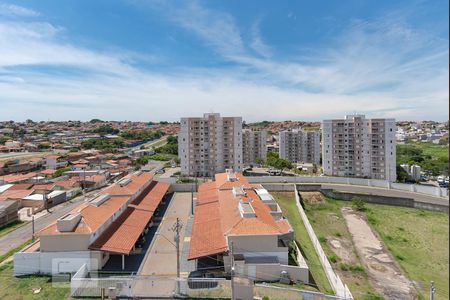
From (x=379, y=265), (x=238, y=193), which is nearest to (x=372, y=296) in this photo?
(x=379, y=265)

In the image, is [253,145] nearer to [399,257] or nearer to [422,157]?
[422,157]

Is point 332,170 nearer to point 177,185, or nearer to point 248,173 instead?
point 248,173

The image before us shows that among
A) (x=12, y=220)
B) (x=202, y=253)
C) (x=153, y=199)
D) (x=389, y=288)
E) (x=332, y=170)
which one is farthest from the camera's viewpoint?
(x=332, y=170)

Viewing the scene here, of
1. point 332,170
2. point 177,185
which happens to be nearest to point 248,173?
point 332,170

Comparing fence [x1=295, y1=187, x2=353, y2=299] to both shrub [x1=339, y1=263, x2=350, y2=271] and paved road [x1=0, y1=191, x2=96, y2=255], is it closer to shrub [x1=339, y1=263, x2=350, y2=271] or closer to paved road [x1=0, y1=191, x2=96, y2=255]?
shrub [x1=339, y1=263, x2=350, y2=271]

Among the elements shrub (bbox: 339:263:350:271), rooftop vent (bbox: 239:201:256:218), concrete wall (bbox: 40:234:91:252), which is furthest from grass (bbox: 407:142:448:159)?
concrete wall (bbox: 40:234:91:252)

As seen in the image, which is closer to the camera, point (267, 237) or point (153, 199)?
point (267, 237)

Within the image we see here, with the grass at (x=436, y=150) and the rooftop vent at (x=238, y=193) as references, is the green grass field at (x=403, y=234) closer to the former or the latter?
the grass at (x=436, y=150)
